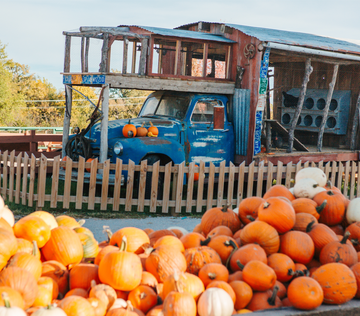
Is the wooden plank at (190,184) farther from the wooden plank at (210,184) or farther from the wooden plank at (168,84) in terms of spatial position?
the wooden plank at (168,84)

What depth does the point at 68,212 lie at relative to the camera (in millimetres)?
8039

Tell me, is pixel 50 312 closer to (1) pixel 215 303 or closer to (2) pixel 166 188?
(1) pixel 215 303

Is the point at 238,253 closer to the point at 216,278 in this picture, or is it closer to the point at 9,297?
the point at 216,278

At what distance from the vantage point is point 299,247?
3.03 m

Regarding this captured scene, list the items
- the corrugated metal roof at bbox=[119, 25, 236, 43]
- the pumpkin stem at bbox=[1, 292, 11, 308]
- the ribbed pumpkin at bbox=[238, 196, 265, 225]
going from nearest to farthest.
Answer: the pumpkin stem at bbox=[1, 292, 11, 308], the ribbed pumpkin at bbox=[238, 196, 265, 225], the corrugated metal roof at bbox=[119, 25, 236, 43]

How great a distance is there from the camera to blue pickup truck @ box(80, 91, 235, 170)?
27.7 feet

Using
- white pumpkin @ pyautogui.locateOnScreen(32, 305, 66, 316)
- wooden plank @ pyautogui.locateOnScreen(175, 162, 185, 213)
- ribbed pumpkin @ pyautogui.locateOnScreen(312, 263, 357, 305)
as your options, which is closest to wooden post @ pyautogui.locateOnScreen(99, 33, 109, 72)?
wooden plank @ pyautogui.locateOnScreen(175, 162, 185, 213)

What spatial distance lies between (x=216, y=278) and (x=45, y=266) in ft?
3.65

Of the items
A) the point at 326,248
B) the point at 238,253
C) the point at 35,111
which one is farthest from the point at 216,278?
the point at 35,111

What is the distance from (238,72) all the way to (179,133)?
7.51ft

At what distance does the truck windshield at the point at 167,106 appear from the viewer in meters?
9.54

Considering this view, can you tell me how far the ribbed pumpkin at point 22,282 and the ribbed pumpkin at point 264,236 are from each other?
60.6 inches

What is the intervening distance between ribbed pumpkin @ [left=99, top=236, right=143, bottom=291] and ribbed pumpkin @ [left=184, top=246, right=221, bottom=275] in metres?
0.45

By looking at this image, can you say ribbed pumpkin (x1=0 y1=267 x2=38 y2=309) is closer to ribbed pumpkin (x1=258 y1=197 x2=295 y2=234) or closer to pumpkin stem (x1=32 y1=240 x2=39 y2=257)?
pumpkin stem (x1=32 y1=240 x2=39 y2=257)
